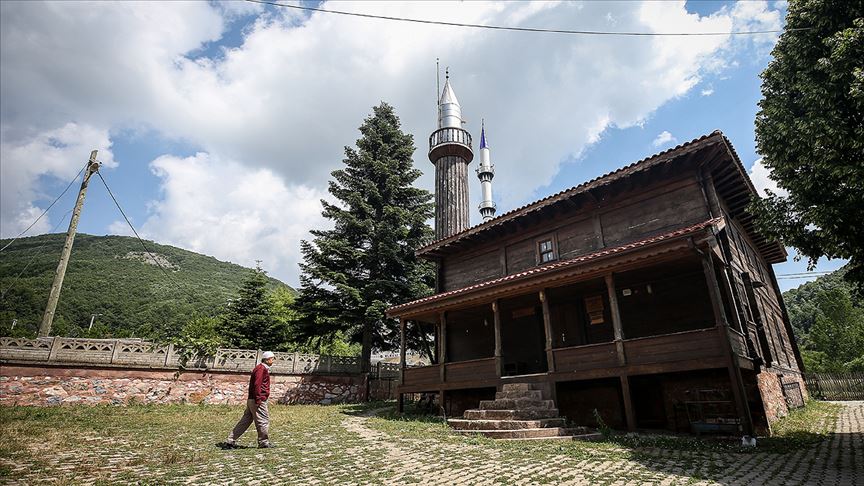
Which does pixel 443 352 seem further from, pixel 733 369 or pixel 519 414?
pixel 733 369

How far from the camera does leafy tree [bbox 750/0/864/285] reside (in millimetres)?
6484

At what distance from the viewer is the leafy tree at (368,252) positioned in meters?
21.9

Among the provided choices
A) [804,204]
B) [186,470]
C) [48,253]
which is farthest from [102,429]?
[48,253]

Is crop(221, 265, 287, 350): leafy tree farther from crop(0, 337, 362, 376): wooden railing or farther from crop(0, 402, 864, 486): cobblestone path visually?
crop(0, 402, 864, 486): cobblestone path

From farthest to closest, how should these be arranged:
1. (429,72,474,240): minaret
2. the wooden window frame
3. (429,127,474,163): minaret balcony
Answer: (429,127,474,163): minaret balcony → (429,72,474,240): minaret → the wooden window frame

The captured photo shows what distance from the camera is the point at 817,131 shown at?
267 inches

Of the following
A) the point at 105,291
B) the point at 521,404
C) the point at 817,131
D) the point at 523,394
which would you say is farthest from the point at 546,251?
the point at 105,291

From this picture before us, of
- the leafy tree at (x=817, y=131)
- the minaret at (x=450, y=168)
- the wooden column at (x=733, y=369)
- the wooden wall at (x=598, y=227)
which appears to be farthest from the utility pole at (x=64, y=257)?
the leafy tree at (x=817, y=131)

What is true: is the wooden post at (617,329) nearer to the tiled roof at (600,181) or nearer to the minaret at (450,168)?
the tiled roof at (600,181)

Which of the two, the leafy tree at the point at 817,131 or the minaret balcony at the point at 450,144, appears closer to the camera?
the leafy tree at the point at 817,131

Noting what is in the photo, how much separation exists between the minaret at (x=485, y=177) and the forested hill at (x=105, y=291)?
37.5 metres

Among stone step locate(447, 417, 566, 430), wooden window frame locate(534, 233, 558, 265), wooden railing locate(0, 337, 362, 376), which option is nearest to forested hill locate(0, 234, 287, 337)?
wooden railing locate(0, 337, 362, 376)

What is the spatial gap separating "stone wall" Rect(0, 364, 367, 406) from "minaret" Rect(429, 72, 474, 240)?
11.1 m

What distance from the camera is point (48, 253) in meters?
71.1
